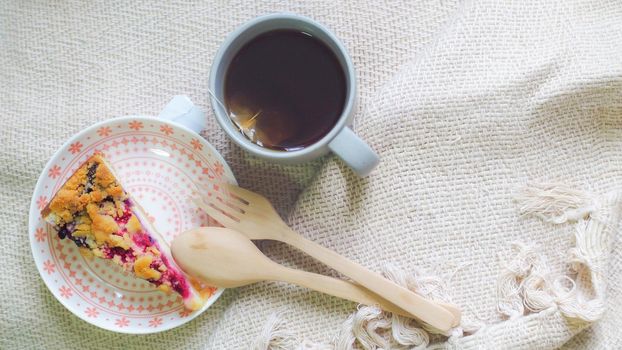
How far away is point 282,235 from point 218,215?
97 millimetres

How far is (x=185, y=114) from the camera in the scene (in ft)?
3.19

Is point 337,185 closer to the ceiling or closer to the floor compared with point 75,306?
closer to the ceiling

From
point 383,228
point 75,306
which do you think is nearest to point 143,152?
point 75,306

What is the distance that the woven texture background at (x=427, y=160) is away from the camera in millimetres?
910

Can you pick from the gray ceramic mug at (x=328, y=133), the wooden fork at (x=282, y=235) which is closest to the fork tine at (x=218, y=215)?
the wooden fork at (x=282, y=235)

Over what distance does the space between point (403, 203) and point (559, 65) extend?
0.99 ft

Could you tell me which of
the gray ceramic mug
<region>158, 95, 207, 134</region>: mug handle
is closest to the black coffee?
the gray ceramic mug

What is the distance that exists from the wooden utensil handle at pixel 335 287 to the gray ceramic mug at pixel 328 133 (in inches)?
6.5

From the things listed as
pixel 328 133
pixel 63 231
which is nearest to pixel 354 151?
pixel 328 133

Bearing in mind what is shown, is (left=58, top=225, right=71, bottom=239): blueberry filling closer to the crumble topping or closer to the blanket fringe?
the crumble topping

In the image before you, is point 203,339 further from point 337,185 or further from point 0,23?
point 0,23

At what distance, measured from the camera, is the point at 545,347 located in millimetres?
859

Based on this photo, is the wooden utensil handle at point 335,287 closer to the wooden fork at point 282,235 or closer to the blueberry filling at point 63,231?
the wooden fork at point 282,235

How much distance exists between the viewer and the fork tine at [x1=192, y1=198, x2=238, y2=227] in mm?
911
